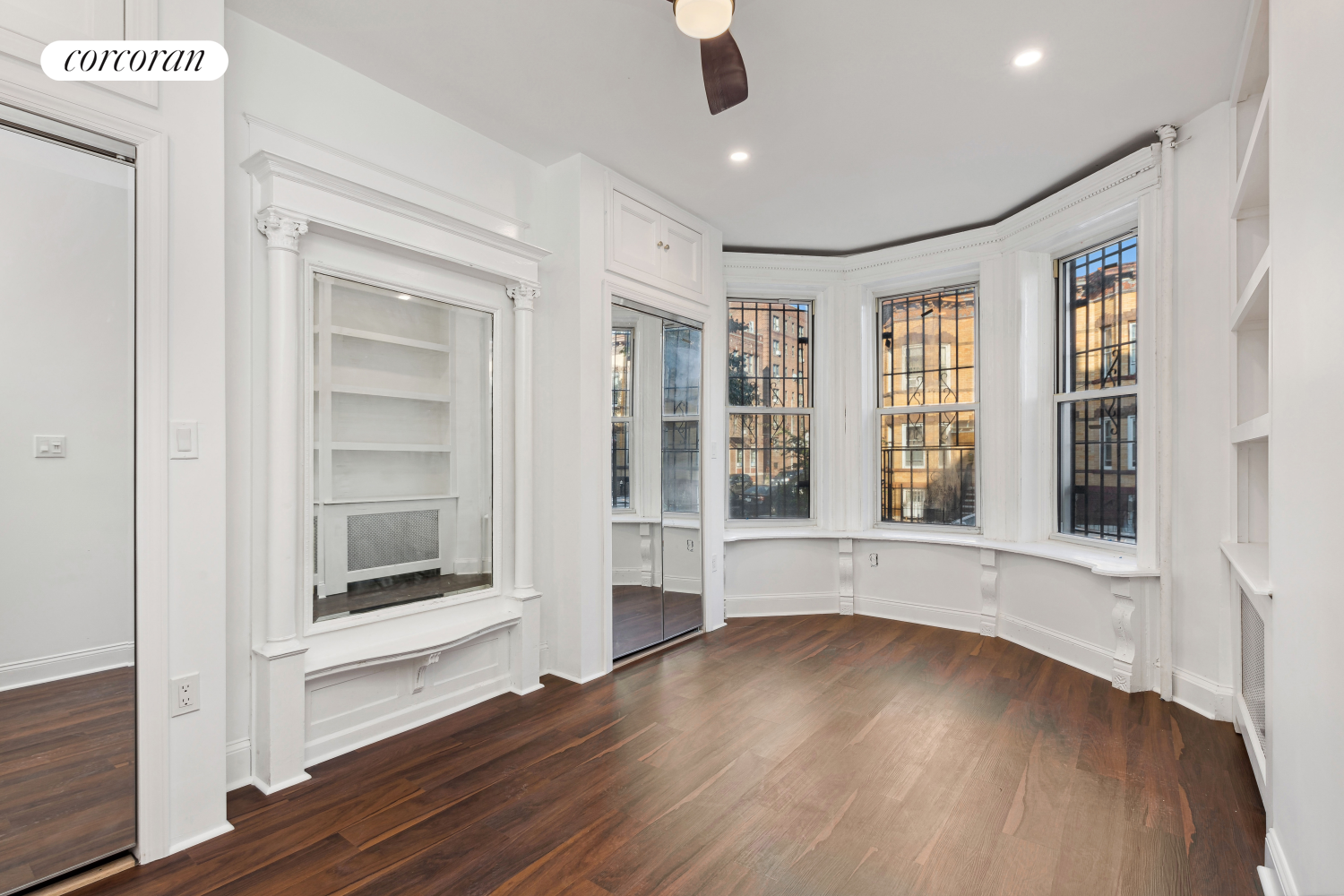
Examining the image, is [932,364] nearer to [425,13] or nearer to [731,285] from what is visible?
[731,285]

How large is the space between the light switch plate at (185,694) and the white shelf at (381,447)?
981 mm

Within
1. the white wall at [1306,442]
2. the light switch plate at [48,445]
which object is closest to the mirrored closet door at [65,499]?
the light switch plate at [48,445]

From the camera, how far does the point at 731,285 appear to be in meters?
4.86

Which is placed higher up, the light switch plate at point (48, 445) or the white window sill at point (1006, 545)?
the light switch plate at point (48, 445)

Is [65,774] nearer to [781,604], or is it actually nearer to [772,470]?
[781,604]

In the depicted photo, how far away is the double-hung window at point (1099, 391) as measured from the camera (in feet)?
11.8

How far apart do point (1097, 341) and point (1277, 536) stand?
2495mm

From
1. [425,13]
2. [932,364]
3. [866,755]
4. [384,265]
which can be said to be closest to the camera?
[425,13]

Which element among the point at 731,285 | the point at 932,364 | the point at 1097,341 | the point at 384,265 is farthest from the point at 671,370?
the point at 1097,341

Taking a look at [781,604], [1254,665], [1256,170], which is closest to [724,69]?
[1256,170]

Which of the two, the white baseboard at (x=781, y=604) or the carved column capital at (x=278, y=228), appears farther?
the white baseboard at (x=781, y=604)

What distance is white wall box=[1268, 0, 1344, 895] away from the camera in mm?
1187

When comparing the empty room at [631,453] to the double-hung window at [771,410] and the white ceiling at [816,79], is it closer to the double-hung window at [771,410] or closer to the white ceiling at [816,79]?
the white ceiling at [816,79]

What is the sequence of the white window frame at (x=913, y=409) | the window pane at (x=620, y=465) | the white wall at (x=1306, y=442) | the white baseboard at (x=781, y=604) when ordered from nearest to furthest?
the white wall at (x=1306, y=442) → the window pane at (x=620, y=465) → the white window frame at (x=913, y=409) → the white baseboard at (x=781, y=604)
